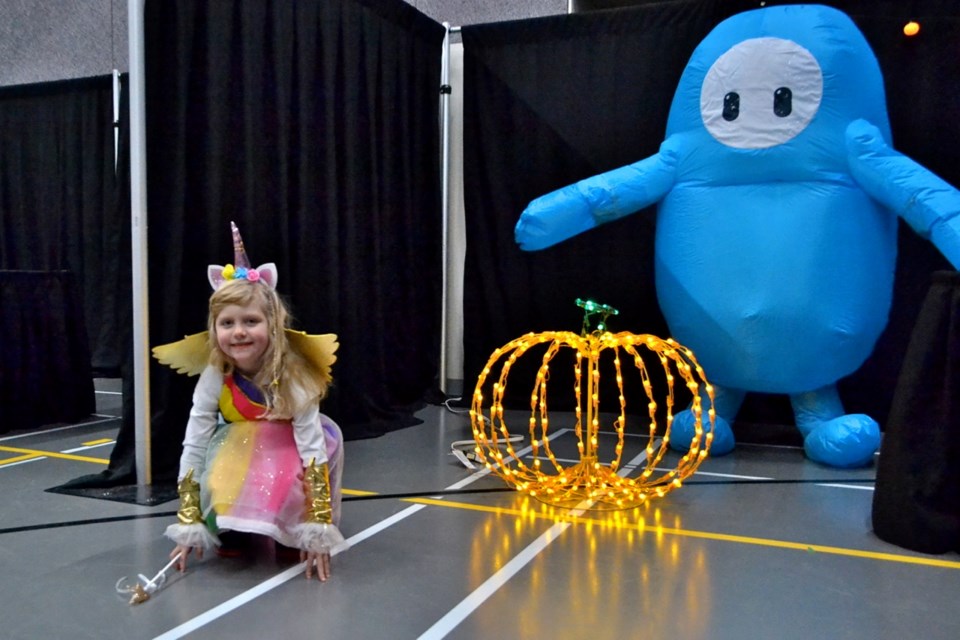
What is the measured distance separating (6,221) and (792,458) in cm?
597

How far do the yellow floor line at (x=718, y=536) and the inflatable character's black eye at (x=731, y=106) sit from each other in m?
1.80

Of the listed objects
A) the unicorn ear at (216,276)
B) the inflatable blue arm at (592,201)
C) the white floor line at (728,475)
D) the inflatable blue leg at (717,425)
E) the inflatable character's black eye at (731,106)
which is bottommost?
the white floor line at (728,475)

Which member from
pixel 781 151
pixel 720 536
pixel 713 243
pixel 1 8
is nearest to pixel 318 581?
pixel 720 536

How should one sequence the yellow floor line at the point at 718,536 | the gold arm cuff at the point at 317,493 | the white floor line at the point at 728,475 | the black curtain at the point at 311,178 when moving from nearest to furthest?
the gold arm cuff at the point at 317,493, the yellow floor line at the point at 718,536, the black curtain at the point at 311,178, the white floor line at the point at 728,475

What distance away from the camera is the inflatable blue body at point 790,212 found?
10.5ft

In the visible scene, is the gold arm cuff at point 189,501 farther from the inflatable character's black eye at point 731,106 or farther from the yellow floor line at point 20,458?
the inflatable character's black eye at point 731,106

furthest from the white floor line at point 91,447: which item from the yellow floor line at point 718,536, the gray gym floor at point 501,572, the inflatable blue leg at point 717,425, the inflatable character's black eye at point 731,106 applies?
the inflatable character's black eye at point 731,106

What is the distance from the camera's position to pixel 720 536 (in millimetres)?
2400

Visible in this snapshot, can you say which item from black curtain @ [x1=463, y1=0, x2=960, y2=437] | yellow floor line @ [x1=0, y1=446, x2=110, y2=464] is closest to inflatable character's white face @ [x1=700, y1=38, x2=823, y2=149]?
black curtain @ [x1=463, y1=0, x2=960, y2=437]

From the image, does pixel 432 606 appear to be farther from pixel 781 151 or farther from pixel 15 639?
pixel 781 151

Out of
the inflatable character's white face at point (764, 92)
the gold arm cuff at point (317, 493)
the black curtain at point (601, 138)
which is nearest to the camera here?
the gold arm cuff at point (317, 493)

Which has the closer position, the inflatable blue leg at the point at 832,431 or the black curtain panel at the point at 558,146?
the inflatable blue leg at the point at 832,431

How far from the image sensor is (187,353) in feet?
7.21

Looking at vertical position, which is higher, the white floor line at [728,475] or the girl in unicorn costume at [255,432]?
the girl in unicorn costume at [255,432]
